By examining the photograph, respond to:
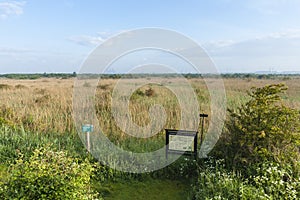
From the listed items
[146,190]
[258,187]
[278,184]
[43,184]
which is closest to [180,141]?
[146,190]

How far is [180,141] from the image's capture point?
14.9 ft

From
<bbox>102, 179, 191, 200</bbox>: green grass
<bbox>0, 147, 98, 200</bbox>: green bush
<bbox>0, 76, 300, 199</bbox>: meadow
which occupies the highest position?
<bbox>0, 147, 98, 200</bbox>: green bush

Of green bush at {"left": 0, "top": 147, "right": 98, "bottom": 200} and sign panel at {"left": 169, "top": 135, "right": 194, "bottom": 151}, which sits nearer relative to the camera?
green bush at {"left": 0, "top": 147, "right": 98, "bottom": 200}

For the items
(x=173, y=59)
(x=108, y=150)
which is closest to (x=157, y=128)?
(x=108, y=150)

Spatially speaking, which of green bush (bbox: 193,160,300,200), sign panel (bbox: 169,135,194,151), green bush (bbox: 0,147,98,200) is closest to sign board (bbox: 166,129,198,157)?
sign panel (bbox: 169,135,194,151)

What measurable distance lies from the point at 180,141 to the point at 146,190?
3.47ft

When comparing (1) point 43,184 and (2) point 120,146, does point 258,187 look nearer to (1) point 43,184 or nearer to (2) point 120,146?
(1) point 43,184

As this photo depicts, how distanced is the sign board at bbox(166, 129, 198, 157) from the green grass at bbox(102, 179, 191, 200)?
1.82ft

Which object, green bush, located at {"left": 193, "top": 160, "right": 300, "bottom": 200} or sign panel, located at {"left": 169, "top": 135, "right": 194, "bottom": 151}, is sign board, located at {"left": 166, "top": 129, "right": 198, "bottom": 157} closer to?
sign panel, located at {"left": 169, "top": 135, "right": 194, "bottom": 151}

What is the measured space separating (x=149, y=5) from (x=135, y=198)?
5.27 m

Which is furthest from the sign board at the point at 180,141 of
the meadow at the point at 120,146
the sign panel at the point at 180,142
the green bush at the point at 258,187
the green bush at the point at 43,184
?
the green bush at the point at 43,184

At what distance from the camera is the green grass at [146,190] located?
3.75 metres

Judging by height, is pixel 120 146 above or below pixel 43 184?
below

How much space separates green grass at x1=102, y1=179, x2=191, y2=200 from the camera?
3752 mm
